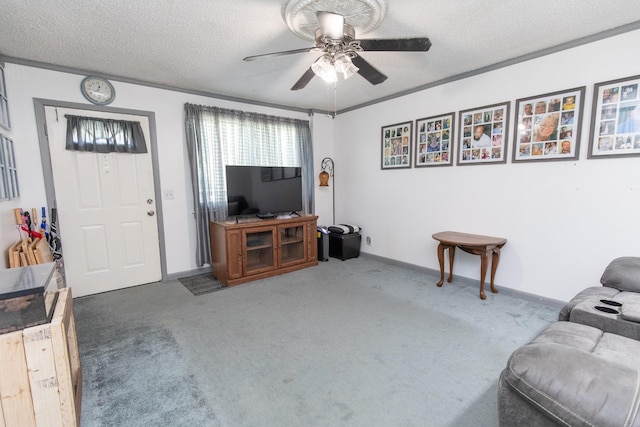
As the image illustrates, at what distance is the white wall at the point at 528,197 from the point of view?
239cm

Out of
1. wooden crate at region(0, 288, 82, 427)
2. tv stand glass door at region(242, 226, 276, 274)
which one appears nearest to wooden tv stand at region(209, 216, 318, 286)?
tv stand glass door at region(242, 226, 276, 274)

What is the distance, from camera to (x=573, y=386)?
948 millimetres

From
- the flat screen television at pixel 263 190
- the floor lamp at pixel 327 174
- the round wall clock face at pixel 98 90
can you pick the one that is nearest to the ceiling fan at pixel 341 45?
the flat screen television at pixel 263 190

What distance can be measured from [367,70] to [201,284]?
9.64ft

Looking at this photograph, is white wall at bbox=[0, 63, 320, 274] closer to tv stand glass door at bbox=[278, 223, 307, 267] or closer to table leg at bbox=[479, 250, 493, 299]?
tv stand glass door at bbox=[278, 223, 307, 267]

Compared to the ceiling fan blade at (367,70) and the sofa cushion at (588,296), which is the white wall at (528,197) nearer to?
the sofa cushion at (588,296)

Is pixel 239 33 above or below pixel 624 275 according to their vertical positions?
above

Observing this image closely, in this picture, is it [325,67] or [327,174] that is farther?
[327,174]

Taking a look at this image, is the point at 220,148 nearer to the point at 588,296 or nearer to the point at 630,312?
the point at 588,296

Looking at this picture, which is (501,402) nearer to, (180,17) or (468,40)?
(468,40)

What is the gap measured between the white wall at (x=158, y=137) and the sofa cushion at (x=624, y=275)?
13.1 feet

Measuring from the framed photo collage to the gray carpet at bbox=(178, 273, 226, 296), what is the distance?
9.31 ft

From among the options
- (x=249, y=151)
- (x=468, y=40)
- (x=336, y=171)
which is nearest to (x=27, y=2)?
(x=249, y=151)

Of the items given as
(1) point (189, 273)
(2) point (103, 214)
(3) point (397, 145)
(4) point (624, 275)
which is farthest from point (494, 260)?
(2) point (103, 214)
